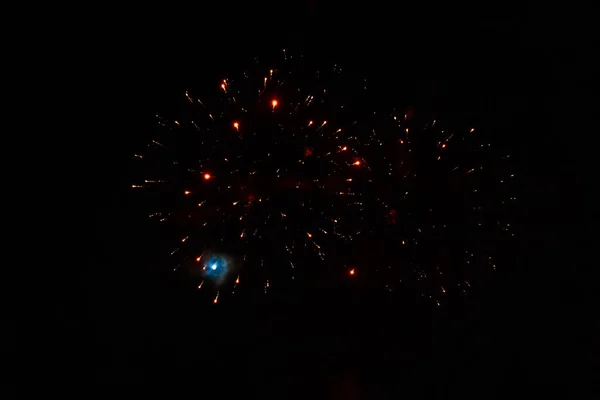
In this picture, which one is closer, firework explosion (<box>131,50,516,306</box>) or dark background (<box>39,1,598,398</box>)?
firework explosion (<box>131,50,516,306</box>)

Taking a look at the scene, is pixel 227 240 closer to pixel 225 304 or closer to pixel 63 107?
pixel 225 304

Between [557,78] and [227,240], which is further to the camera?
[557,78]

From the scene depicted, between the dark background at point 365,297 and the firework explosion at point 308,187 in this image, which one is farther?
the dark background at point 365,297

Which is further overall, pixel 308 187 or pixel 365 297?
pixel 365 297

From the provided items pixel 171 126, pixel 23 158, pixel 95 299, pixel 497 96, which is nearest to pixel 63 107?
pixel 23 158
